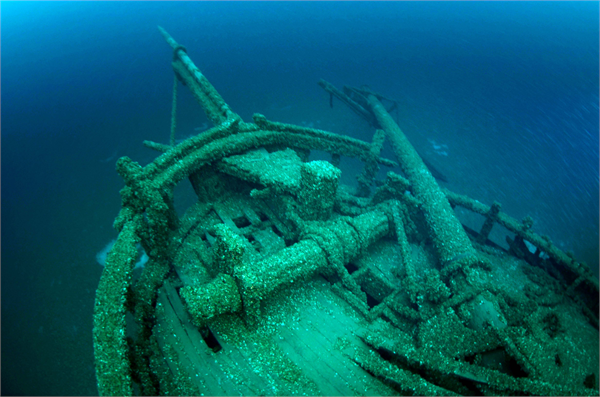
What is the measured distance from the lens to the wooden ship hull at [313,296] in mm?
4066

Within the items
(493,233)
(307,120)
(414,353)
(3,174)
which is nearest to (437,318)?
(414,353)

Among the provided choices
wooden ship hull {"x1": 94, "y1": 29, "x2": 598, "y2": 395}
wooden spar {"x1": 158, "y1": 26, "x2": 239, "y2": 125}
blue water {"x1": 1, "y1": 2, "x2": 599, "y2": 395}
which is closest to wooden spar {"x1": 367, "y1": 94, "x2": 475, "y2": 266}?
wooden ship hull {"x1": 94, "y1": 29, "x2": 598, "y2": 395}

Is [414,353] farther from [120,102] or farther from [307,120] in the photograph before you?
[120,102]

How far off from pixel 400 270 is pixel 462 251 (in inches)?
54.7

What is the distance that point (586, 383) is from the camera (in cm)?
435

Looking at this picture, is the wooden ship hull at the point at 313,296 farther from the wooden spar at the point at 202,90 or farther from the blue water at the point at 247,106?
the blue water at the point at 247,106

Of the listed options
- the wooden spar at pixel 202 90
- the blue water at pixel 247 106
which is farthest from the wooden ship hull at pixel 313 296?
the blue water at pixel 247 106

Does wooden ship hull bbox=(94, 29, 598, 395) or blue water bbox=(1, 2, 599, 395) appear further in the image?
blue water bbox=(1, 2, 599, 395)

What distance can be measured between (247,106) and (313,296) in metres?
20.8

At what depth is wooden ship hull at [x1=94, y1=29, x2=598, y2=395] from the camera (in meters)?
4.07

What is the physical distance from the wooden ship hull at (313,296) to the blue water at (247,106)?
7.38 m

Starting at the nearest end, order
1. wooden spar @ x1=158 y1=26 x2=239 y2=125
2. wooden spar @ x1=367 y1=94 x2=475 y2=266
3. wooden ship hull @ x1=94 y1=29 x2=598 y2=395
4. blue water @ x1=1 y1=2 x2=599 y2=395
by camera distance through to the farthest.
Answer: wooden ship hull @ x1=94 y1=29 x2=598 y2=395
wooden spar @ x1=367 y1=94 x2=475 y2=266
wooden spar @ x1=158 y1=26 x2=239 y2=125
blue water @ x1=1 y1=2 x2=599 y2=395

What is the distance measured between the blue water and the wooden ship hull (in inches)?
290

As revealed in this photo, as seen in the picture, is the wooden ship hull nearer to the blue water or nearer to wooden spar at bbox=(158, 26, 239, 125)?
wooden spar at bbox=(158, 26, 239, 125)
